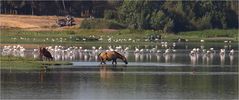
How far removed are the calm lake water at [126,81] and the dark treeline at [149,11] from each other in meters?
50.1

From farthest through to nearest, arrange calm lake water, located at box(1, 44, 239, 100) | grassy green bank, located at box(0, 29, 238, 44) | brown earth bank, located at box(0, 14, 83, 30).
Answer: brown earth bank, located at box(0, 14, 83, 30) → grassy green bank, located at box(0, 29, 238, 44) → calm lake water, located at box(1, 44, 239, 100)

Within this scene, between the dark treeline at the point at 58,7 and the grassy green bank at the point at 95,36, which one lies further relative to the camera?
the dark treeline at the point at 58,7

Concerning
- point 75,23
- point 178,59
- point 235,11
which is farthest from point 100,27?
point 178,59

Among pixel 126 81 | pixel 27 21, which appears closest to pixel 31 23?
pixel 27 21

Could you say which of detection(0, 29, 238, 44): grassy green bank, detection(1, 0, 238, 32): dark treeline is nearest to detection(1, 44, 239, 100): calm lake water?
detection(0, 29, 238, 44): grassy green bank

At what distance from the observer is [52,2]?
10312 cm

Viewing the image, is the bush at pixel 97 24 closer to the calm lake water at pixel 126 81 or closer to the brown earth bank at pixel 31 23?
the brown earth bank at pixel 31 23

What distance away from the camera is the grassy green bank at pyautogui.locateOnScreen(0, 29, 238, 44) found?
7325 centimetres

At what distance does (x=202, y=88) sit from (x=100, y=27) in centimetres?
6113

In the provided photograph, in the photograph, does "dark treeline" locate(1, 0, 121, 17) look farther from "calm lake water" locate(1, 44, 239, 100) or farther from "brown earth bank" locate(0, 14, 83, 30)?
"calm lake water" locate(1, 44, 239, 100)

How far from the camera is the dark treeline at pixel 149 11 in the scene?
98.4m

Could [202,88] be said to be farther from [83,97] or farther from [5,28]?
[5,28]

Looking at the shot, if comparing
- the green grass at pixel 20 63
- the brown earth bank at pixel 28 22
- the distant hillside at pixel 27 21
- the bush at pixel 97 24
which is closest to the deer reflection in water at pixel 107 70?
the green grass at pixel 20 63

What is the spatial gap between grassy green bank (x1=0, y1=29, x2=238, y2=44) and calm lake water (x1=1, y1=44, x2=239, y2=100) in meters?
25.4
